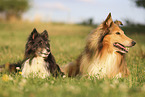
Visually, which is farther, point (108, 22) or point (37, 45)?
point (108, 22)

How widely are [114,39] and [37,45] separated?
5.83 feet

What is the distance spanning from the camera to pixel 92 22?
84.8 feet

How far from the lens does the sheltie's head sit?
13.6ft

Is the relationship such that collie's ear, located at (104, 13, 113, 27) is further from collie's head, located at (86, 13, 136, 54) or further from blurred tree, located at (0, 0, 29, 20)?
blurred tree, located at (0, 0, 29, 20)

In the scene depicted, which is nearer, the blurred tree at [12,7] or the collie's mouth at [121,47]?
the collie's mouth at [121,47]

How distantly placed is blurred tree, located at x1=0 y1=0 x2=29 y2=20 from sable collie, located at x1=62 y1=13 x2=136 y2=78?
1112 inches

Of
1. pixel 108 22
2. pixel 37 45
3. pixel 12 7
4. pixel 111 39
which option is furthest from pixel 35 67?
pixel 12 7

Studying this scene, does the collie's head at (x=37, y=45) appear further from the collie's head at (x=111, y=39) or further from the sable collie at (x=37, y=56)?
the collie's head at (x=111, y=39)

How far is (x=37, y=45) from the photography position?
3951 mm

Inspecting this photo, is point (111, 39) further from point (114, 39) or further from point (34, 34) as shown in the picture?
point (34, 34)

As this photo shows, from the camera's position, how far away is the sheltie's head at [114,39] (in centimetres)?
416

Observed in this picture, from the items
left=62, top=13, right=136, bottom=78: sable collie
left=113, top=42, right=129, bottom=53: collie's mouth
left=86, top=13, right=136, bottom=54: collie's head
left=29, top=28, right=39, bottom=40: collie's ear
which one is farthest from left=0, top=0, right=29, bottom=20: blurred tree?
left=113, top=42, right=129, bottom=53: collie's mouth

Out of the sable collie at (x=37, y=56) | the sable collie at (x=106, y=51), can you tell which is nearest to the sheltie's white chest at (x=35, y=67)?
the sable collie at (x=37, y=56)

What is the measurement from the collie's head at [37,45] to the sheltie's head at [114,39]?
1378 millimetres
